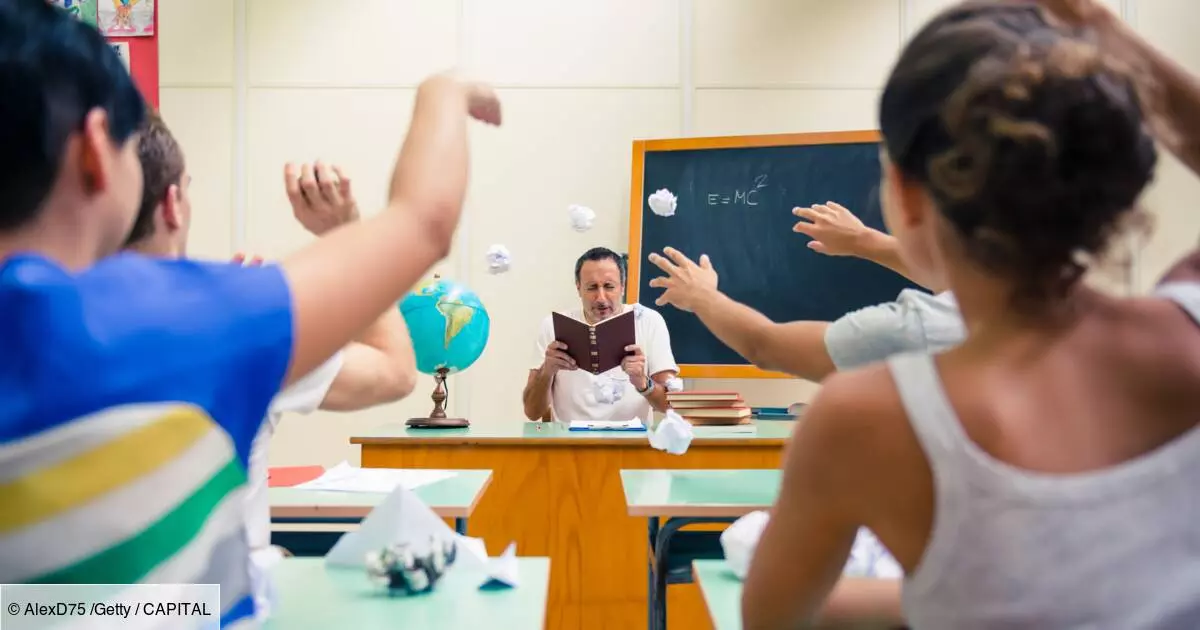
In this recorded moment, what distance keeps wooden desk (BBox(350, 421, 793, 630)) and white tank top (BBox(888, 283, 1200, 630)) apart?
99.5 inches

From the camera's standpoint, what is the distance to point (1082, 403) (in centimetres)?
65

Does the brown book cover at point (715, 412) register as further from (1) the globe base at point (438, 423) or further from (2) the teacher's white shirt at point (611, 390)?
(1) the globe base at point (438, 423)

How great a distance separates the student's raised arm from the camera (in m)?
0.61

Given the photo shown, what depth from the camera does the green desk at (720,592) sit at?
1.20 m

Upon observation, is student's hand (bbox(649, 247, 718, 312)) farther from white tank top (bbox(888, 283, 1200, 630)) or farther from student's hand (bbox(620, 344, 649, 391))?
student's hand (bbox(620, 344, 649, 391))

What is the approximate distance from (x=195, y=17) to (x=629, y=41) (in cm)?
231

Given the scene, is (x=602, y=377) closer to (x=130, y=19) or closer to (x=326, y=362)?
(x=130, y=19)

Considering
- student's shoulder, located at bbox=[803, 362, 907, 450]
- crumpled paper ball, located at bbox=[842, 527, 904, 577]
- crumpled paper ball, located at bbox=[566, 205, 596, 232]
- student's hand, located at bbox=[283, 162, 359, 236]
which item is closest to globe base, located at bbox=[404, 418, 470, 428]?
crumpled paper ball, located at bbox=[566, 205, 596, 232]

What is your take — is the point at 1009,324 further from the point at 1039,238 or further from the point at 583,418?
the point at 583,418

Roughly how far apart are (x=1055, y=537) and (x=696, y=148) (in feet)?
14.1

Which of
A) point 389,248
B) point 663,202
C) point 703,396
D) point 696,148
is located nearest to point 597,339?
point 703,396

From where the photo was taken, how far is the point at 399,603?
1.29 metres

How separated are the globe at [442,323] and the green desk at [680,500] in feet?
4.40

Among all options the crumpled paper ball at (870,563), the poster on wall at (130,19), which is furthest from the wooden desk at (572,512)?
the poster on wall at (130,19)
